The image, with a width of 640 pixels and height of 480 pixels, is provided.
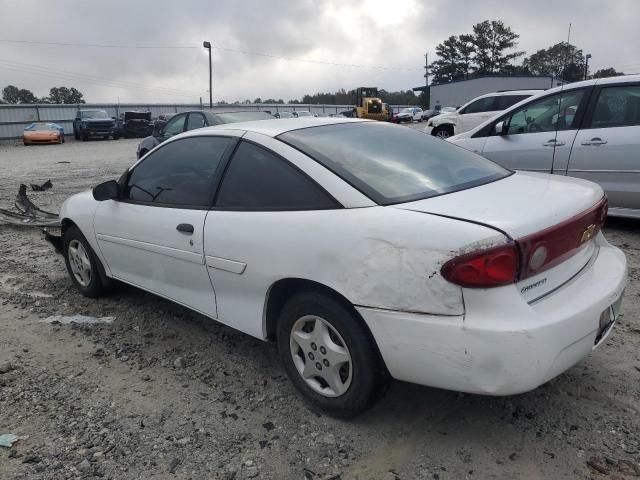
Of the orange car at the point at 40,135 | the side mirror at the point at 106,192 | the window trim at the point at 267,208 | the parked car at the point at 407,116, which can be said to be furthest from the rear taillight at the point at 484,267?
the parked car at the point at 407,116

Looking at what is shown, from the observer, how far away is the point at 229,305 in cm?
306

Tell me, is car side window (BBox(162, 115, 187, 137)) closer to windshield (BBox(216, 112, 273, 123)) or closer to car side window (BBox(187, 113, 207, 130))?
car side window (BBox(187, 113, 207, 130))

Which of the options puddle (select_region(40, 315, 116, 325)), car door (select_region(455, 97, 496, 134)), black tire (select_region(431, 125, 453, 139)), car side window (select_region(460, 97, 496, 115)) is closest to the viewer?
puddle (select_region(40, 315, 116, 325))

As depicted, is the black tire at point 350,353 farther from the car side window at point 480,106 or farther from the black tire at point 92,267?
the car side window at point 480,106

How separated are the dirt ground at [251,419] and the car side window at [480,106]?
11.0 meters

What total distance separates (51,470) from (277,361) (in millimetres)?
1361

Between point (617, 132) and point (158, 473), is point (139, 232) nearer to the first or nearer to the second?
point (158, 473)

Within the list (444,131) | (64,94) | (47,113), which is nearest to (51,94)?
(64,94)

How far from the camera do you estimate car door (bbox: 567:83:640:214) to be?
541 cm

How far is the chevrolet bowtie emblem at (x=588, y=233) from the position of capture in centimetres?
260

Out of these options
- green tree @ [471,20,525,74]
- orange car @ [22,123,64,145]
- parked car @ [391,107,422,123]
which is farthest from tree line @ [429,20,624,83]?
orange car @ [22,123,64,145]

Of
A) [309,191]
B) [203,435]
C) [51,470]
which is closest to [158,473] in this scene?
[203,435]

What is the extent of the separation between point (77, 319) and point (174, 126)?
24.2 ft

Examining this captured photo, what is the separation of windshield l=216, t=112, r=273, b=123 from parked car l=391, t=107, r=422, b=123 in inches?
1351
